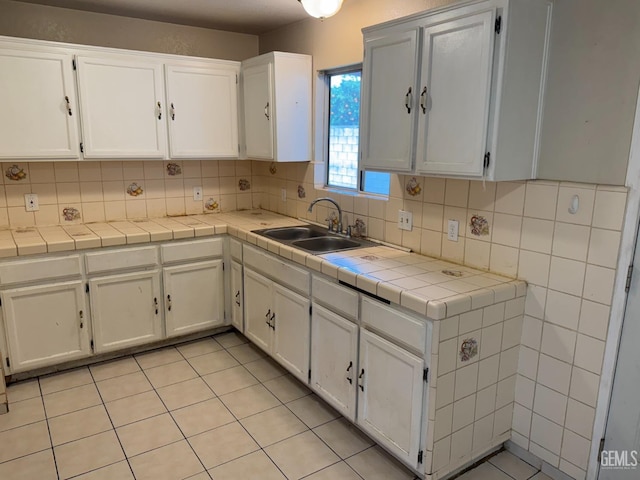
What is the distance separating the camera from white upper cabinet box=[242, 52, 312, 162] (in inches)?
125

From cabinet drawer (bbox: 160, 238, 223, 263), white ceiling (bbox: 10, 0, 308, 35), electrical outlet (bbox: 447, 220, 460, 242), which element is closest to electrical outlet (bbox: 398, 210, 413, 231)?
electrical outlet (bbox: 447, 220, 460, 242)

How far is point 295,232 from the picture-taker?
327 centimetres

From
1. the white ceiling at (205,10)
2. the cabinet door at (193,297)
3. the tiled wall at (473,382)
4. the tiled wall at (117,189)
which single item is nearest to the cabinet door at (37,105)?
the tiled wall at (117,189)

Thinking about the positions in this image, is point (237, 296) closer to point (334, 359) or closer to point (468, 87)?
point (334, 359)

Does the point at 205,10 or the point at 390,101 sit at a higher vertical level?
the point at 205,10

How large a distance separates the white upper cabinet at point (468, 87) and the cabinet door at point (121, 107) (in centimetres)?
170

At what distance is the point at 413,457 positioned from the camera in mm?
1965

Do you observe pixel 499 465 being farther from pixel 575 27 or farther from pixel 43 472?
pixel 43 472

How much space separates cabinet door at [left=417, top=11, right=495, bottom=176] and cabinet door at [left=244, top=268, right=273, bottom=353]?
1.34m

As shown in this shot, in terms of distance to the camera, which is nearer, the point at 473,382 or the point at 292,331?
the point at 473,382

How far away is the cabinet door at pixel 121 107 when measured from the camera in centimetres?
296

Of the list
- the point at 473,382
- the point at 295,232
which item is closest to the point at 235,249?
the point at 295,232

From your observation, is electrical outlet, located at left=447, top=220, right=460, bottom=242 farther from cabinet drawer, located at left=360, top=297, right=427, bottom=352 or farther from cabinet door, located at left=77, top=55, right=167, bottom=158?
cabinet door, located at left=77, top=55, right=167, bottom=158

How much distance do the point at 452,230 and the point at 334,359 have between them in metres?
0.91
